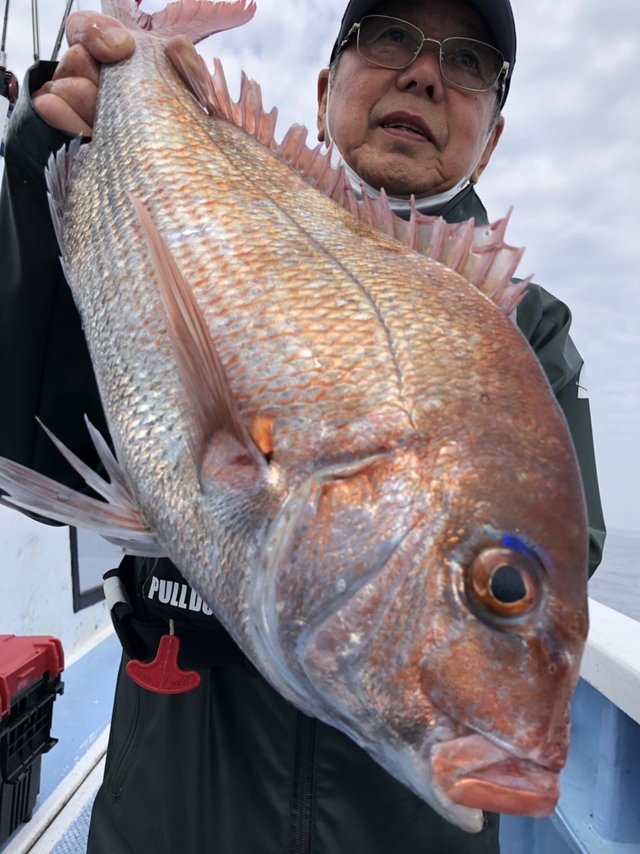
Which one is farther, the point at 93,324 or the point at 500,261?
the point at 93,324

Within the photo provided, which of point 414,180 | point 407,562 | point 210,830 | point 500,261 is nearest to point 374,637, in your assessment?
point 407,562

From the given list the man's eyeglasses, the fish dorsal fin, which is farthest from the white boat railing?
the man's eyeglasses

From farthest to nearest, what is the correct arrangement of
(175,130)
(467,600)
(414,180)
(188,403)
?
(414,180)
(175,130)
(188,403)
(467,600)

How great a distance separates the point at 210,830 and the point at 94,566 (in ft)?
11.6

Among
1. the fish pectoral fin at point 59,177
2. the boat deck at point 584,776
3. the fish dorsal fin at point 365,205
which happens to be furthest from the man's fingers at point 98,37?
the boat deck at point 584,776

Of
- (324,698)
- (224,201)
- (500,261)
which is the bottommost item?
(324,698)

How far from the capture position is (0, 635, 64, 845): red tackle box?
239 centimetres

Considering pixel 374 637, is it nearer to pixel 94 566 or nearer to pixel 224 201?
pixel 224 201

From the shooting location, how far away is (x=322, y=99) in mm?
2492

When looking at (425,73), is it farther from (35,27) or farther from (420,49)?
(35,27)

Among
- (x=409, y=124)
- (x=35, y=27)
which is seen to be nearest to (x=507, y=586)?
(x=409, y=124)

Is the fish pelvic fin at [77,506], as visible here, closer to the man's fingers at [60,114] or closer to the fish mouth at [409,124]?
the man's fingers at [60,114]

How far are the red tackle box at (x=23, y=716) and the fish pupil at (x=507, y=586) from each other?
6.82 feet

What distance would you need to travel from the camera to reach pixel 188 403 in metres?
1.04
